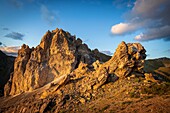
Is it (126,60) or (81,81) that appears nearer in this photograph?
(126,60)

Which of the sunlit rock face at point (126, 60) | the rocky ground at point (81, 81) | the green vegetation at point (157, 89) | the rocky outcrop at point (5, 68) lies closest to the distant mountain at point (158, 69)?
the sunlit rock face at point (126, 60)

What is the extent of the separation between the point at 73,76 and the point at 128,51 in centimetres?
1682

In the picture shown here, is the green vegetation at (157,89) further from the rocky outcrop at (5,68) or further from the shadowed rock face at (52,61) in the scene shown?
the rocky outcrop at (5,68)

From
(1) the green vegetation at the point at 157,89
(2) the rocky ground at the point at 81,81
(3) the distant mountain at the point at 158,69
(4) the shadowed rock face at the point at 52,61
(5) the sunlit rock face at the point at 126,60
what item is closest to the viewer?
(2) the rocky ground at the point at 81,81

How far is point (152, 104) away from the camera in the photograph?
24.0 meters

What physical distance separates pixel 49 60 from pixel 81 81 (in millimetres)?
22297

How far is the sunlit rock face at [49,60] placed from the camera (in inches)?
2239

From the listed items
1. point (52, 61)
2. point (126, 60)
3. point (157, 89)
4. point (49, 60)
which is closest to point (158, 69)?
point (52, 61)

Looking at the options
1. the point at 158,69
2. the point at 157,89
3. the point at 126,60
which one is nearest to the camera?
the point at 157,89

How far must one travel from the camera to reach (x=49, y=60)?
59469 mm

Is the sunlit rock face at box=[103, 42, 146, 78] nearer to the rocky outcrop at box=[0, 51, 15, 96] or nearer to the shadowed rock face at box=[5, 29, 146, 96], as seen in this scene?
the shadowed rock face at box=[5, 29, 146, 96]

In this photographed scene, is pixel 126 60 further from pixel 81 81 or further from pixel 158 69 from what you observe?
pixel 158 69

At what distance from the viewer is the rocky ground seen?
1136 inches

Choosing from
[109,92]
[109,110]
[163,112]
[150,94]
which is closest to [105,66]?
[109,92]
